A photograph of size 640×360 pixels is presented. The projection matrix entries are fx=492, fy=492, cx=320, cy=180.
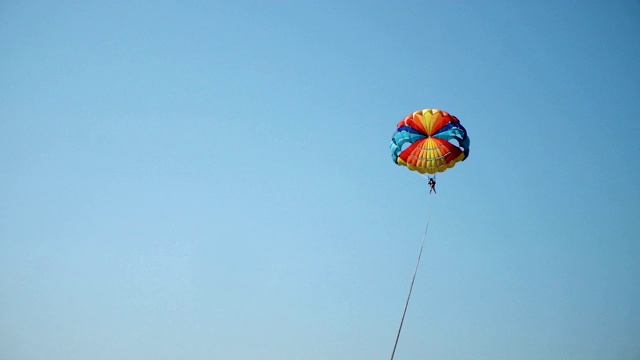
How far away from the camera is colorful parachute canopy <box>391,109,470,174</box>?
2180cm

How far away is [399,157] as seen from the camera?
23156 mm

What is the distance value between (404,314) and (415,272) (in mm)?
2158

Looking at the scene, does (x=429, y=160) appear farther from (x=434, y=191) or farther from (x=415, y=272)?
(x=415, y=272)

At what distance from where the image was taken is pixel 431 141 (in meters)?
22.2

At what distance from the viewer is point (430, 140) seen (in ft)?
73.1

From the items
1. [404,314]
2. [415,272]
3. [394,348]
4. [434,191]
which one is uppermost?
[434,191]

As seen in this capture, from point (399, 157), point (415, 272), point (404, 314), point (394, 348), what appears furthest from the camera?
point (399, 157)

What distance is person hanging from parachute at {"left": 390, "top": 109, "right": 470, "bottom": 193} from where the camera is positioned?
21.8 meters

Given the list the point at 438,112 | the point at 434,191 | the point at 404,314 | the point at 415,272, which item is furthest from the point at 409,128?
the point at 404,314

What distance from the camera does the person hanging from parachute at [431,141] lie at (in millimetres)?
21812

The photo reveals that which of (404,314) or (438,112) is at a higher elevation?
(438,112)

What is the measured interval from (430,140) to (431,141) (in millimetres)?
76

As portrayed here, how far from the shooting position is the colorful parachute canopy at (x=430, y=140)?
2180cm

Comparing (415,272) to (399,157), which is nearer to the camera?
(415,272)
